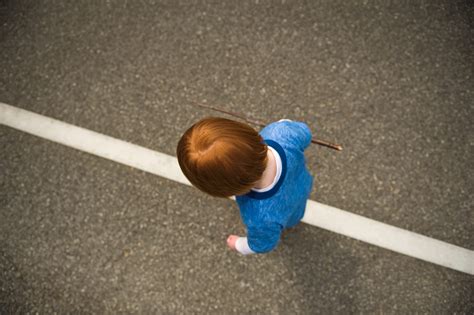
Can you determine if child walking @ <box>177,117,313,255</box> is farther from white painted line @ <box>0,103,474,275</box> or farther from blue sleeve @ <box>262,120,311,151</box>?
white painted line @ <box>0,103,474,275</box>

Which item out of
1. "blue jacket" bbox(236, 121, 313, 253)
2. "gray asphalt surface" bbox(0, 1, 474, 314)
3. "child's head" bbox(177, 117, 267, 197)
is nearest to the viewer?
"child's head" bbox(177, 117, 267, 197)

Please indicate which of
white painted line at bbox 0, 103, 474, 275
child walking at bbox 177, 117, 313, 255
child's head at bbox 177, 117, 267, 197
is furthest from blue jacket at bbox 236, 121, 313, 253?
white painted line at bbox 0, 103, 474, 275

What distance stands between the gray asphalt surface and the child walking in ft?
1.38

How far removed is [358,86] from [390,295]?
3.03 ft

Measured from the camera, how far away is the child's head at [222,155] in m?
0.64

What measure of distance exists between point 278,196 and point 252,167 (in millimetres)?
190

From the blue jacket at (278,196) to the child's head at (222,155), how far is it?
0.13 m

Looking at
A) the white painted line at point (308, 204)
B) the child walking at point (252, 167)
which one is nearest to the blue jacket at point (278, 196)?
the child walking at point (252, 167)

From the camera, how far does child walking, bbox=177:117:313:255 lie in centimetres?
64

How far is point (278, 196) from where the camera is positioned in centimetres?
82

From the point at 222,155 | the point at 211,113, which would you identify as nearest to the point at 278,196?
the point at 222,155

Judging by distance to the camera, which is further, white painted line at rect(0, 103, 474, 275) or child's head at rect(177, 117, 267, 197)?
white painted line at rect(0, 103, 474, 275)

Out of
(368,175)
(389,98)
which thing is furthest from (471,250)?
(389,98)

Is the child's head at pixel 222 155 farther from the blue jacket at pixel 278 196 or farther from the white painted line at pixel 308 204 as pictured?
the white painted line at pixel 308 204
